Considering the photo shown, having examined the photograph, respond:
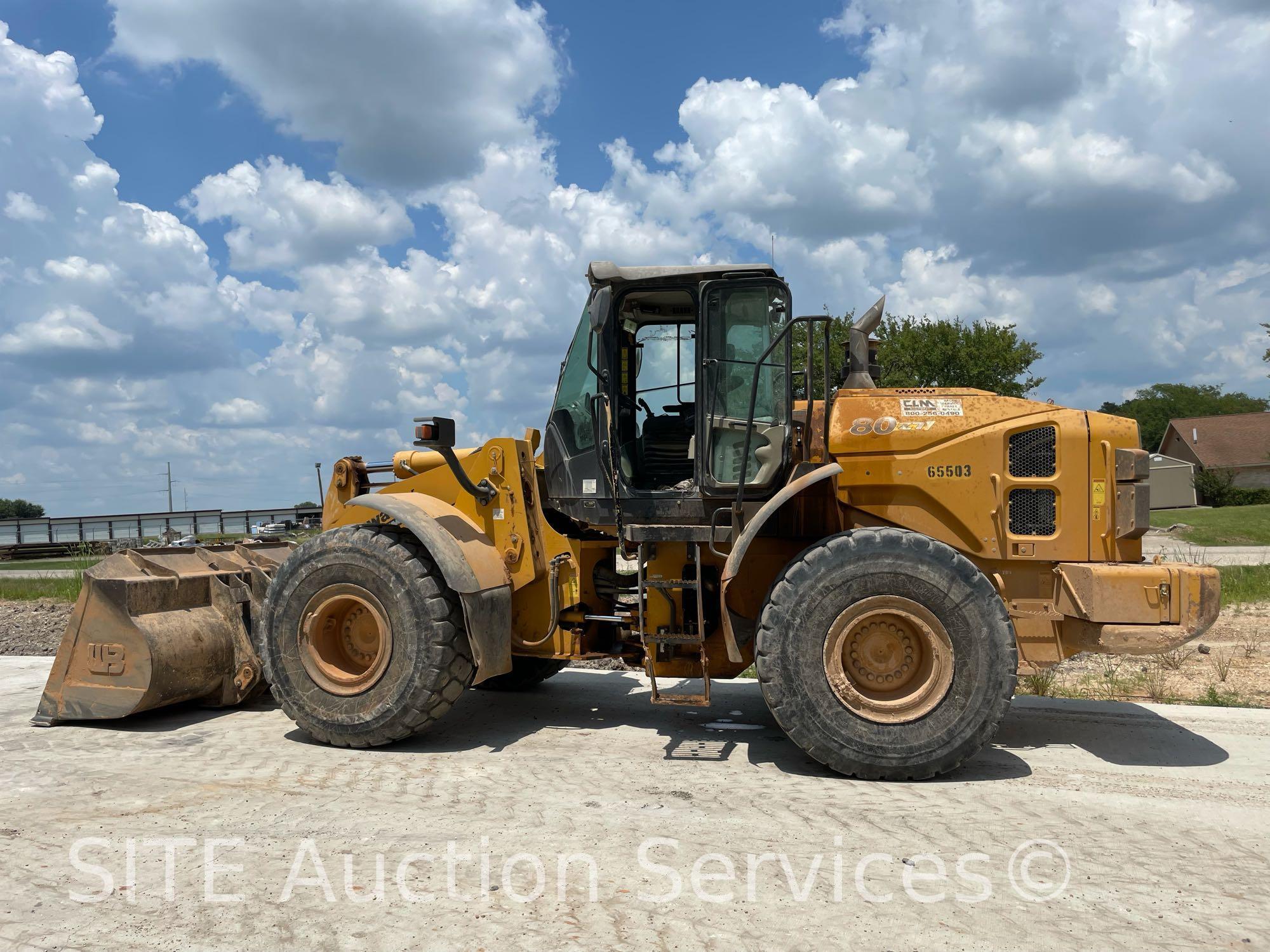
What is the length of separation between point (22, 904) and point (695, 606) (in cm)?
375

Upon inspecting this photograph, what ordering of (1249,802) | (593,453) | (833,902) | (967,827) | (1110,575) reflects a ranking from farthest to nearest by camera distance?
1. (593,453)
2. (1110,575)
3. (1249,802)
4. (967,827)
5. (833,902)

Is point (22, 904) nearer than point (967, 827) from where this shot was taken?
Yes

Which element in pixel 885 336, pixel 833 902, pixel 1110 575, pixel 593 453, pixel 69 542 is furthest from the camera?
pixel 885 336

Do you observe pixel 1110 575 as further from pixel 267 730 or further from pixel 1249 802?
pixel 267 730

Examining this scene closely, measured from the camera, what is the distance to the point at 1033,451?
5.39 metres

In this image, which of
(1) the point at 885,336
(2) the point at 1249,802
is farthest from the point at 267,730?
(1) the point at 885,336

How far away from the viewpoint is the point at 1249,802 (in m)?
4.54

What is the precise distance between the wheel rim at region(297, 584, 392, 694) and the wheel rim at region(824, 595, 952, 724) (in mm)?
2748

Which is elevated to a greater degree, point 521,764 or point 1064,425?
point 1064,425

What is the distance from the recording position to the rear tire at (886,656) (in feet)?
15.9

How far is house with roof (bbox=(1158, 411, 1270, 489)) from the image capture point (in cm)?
4697

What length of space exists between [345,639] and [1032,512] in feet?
14.4

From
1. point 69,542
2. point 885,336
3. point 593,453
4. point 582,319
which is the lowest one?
point 69,542

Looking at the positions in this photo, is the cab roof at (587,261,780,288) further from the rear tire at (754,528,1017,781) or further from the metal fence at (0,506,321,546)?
the metal fence at (0,506,321,546)
